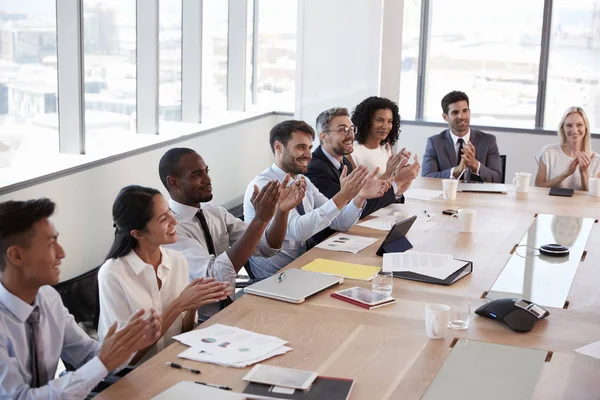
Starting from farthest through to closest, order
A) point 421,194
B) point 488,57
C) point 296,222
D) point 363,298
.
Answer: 1. point 488,57
2. point 421,194
3. point 296,222
4. point 363,298

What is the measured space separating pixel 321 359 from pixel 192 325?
2.58 ft

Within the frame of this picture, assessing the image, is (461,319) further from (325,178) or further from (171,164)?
(325,178)

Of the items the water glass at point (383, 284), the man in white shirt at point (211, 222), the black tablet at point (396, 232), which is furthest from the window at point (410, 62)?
the water glass at point (383, 284)

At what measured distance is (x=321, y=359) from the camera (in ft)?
8.46

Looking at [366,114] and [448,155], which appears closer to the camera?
[366,114]

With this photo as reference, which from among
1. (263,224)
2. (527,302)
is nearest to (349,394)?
(527,302)

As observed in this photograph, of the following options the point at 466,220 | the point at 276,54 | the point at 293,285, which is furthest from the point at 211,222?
Answer: the point at 276,54

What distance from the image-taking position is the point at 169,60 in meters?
7.51

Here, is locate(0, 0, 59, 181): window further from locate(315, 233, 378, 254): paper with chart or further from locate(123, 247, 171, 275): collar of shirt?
locate(123, 247, 171, 275): collar of shirt

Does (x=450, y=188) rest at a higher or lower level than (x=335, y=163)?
lower

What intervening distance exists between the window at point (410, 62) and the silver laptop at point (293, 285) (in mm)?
5808

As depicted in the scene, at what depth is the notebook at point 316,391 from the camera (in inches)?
89.9

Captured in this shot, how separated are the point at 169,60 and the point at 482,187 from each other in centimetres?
340

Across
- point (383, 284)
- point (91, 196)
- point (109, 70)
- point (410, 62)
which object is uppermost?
point (410, 62)
